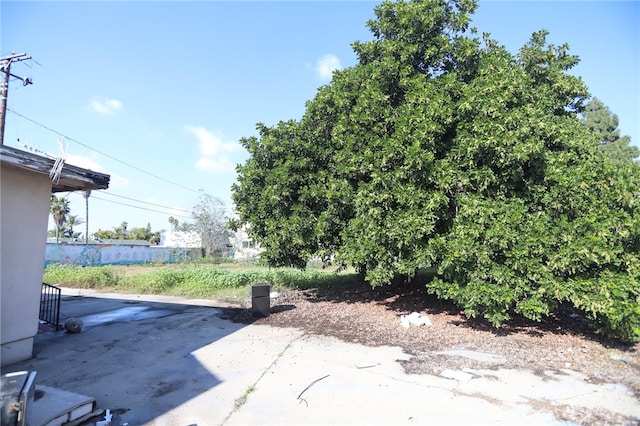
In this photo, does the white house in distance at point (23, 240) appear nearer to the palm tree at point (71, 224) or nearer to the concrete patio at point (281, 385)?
the concrete patio at point (281, 385)

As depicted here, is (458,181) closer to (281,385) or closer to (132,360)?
(281,385)

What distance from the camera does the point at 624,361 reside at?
589cm

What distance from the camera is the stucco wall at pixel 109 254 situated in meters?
26.9

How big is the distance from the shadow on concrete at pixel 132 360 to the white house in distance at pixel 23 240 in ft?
1.76

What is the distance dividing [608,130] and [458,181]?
2853 centimetres

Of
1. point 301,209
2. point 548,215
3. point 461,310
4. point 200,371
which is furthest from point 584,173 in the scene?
point 200,371

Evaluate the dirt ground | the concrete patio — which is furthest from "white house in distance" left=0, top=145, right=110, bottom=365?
the dirt ground

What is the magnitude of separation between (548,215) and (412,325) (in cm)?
371

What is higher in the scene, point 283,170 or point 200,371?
point 283,170

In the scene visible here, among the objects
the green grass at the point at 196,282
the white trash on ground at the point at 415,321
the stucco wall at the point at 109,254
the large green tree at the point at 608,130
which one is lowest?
the white trash on ground at the point at 415,321

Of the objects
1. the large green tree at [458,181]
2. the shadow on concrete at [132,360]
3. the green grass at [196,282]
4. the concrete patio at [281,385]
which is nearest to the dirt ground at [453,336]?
the concrete patio at [281,385]

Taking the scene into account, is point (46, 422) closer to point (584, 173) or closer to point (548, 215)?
point (548, 215)

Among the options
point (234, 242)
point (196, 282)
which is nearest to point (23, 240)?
point (196, 282)

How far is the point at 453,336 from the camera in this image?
737 centimetres
